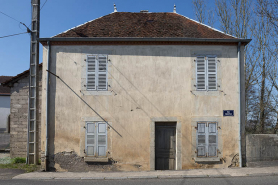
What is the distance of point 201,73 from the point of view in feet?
32.1

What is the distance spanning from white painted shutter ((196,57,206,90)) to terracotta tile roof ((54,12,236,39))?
41.5 inches

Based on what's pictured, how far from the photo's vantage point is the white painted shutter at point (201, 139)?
955 cm

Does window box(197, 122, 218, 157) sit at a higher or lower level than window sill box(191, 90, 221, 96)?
lower

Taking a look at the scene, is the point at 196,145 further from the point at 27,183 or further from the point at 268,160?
the point at 27,183

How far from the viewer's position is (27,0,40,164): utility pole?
10.1 metres

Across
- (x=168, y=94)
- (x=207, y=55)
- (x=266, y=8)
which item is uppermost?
(x=266, y=8)

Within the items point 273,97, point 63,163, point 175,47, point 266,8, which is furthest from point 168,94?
point 273,97

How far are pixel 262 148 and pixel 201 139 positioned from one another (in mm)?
2311

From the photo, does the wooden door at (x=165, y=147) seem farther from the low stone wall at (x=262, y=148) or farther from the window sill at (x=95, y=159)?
the low stone wall at (x=262, y=148)

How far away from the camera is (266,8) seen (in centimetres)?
1370

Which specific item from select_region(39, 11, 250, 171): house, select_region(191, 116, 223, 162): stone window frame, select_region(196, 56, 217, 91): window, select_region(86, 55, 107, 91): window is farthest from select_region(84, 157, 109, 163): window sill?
select_region(196, 56, 217, 91): window

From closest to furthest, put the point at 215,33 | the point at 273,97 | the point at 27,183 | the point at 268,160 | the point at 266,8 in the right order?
the point at 27,183 < the point at 268,160 < the point at 215,33 < the point at 266,8 < the point at 273,97

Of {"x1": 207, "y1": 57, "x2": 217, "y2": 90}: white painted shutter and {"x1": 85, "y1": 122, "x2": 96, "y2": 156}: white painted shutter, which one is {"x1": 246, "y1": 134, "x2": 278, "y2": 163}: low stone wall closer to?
{"x1": 207, "y1": 57, "x2": 217, "y2": 90}: white painted shutter

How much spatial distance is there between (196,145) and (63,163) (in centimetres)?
524
